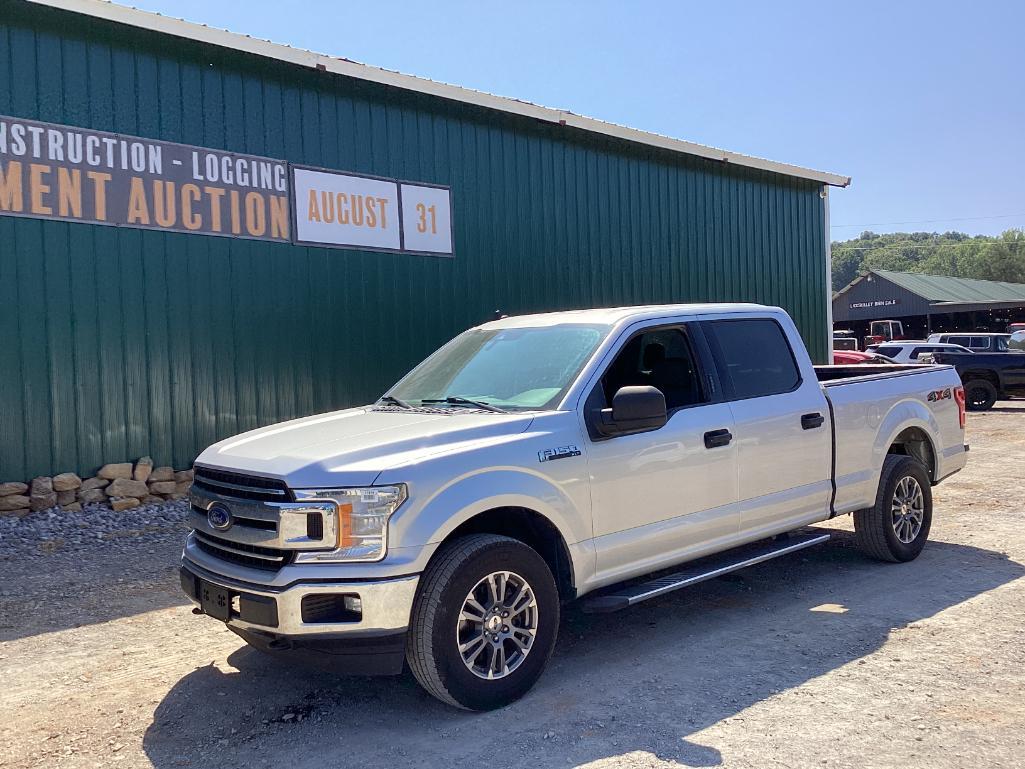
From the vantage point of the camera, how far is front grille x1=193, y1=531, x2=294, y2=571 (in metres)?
4.08

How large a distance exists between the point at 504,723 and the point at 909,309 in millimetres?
48375

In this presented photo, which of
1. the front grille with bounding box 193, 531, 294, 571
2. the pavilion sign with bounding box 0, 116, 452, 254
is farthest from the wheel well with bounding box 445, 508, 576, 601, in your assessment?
the pavilion sign with bounding box 0, 116, 452, 254

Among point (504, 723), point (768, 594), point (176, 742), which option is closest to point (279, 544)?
point (176, 742)

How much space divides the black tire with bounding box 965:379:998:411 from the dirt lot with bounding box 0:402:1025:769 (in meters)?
16.2

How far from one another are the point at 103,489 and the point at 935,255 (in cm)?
12399

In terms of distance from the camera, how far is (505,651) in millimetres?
4355

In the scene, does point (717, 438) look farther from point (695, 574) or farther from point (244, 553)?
point (244, 553)

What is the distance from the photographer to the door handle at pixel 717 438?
531 centimetres

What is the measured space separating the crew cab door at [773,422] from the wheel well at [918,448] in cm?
131

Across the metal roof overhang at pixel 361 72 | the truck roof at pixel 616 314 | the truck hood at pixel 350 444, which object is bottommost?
the truck hood at pixel 350 444

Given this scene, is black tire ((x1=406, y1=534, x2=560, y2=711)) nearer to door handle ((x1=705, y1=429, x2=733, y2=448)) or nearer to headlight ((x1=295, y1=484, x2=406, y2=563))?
headlight ((x1=295, y1=484, x2=406, y2=563))

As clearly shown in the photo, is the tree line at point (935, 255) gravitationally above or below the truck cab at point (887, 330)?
above

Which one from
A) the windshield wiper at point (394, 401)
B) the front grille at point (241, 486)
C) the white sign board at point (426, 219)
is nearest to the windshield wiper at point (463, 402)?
the windshield wiper at point (394, 401)

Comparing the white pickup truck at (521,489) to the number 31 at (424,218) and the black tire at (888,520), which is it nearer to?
the black tire at (888,520)
